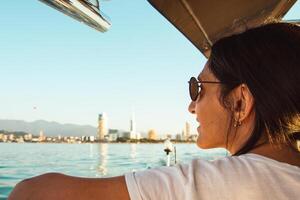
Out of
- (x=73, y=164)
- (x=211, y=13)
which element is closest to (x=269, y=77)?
(x=211, y=13)

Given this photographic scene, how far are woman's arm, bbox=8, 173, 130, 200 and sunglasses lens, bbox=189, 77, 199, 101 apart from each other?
438 millimetres

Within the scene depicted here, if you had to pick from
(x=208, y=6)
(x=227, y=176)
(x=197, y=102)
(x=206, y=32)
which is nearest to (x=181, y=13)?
(x=208, y=6)

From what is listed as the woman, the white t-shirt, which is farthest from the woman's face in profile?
the white t-shirt

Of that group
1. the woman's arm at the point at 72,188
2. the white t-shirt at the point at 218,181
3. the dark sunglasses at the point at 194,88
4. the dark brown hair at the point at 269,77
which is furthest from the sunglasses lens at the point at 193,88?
the woman's arm at the point at 72,188

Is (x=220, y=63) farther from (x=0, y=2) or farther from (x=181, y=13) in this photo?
(x=0, y=2)

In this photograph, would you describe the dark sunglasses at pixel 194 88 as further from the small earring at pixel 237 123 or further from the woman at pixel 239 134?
the small earring at pixel 237 123

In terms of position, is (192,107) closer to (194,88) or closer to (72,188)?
(194,88)

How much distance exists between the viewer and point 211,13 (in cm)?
291

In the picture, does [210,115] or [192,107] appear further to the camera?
[192,107]

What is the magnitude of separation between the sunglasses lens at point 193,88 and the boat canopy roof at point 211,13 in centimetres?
141

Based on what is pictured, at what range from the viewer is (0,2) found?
23891 mm

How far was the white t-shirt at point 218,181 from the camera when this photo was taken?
69 cm

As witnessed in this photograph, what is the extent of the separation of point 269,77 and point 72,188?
0.48 meters

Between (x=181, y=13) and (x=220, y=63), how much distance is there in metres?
1.75
